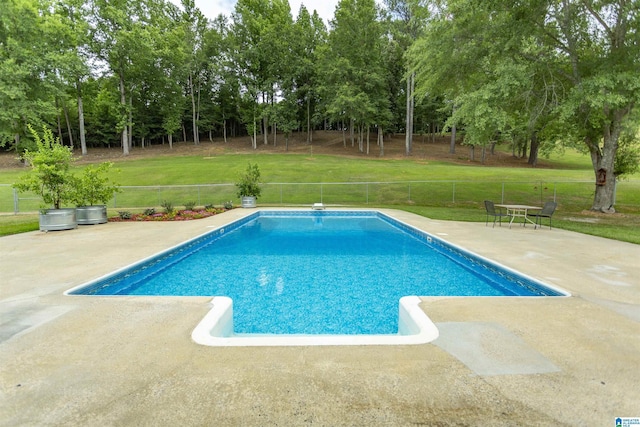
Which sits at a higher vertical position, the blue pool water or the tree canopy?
the tree canopy

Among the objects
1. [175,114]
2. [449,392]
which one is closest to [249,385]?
[449,392]

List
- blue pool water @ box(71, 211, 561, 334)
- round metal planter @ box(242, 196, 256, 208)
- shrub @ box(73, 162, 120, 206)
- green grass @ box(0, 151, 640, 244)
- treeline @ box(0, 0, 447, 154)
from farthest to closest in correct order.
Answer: treeline @ box(0, 0, 447, 154), round metal planter @ box(242, 196, 256, 208), green grass @ box(0, 151, 640, 244), shrub @ box(73, 162, 120, 206), blue pool water @ box(71, 211, 561, 334)

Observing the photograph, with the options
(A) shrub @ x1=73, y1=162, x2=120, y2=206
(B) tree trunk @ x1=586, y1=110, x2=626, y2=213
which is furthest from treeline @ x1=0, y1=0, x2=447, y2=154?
(A) shrub @ x1=73, y1=162, x2=120, y2=206


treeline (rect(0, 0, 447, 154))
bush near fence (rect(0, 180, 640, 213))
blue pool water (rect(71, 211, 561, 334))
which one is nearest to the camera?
blue pool water (rect(71, 211, 561, 334))

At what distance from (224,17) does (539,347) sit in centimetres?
5075

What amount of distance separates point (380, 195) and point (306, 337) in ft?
54.8

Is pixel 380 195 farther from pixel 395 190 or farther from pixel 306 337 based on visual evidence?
pixel 306 337

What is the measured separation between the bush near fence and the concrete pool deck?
13414 mm

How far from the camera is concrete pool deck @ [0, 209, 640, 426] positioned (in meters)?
2.07

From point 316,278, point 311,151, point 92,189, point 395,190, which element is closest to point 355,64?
point 311,151

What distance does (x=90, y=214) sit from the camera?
1097cm

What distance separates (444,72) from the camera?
13.2m

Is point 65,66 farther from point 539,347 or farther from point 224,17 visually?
point 539,347

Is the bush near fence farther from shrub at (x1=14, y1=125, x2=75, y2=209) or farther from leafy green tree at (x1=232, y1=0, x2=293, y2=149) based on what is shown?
leafy green tree at (x1=232, y1=0, x2=293, y2=149)
